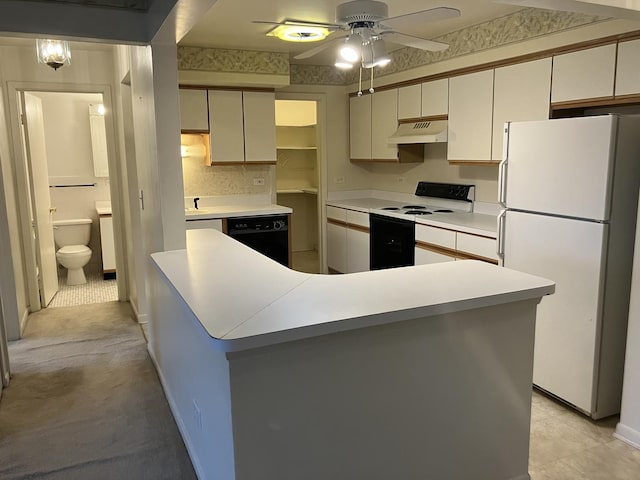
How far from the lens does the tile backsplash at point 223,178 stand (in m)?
5.25

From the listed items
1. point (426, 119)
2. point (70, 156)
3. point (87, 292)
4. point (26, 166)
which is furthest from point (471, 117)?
point (70, 156)

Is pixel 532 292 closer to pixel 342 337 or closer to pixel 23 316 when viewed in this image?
pixel 342 337

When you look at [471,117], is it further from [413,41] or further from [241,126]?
[241,126]

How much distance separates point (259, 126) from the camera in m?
5.14

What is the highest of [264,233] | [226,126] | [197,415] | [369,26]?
[369,26]

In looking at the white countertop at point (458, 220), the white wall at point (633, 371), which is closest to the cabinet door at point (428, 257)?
the white countertop at point (458, 220)

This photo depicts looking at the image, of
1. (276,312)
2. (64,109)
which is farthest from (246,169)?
(276,312)

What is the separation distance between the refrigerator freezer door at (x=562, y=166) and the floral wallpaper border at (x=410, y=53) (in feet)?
2.81

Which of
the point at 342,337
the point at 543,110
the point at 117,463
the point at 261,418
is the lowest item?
the point at 117,463

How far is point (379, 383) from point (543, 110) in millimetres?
2467

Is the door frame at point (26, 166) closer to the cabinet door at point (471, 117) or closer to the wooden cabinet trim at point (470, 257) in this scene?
the cabinet door at point (471, 117)

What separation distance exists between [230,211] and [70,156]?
99.0 inches

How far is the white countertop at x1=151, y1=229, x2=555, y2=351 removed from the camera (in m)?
1.66

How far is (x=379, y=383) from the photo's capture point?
188 centimetres
